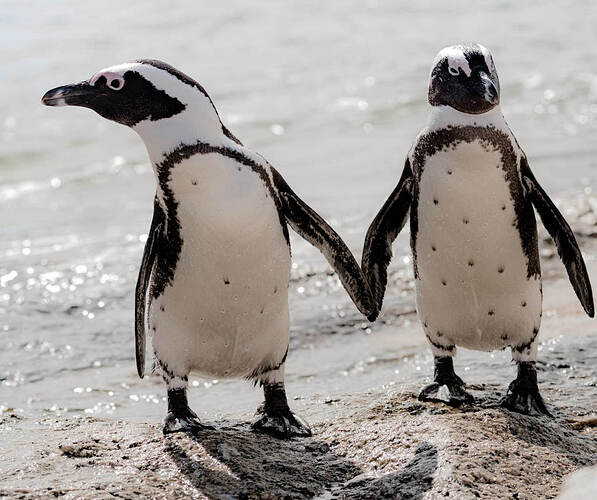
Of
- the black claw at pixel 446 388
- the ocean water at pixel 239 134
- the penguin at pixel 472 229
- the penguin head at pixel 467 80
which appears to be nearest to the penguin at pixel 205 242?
the penguin at pixel 472 229

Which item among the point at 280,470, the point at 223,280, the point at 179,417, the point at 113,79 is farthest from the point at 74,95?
the point at 280,470

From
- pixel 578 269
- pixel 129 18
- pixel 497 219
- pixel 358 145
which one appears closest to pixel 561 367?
pixel 578 269

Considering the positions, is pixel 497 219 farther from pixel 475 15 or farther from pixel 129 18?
pixel 129 18

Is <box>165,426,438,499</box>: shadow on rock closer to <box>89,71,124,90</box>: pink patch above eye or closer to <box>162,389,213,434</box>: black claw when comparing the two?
<box>162,389,213,434</box>: black claw

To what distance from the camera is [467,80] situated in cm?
343

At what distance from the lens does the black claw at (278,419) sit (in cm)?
359

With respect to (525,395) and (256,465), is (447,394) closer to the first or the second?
(525,395)

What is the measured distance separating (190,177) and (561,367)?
1.88m

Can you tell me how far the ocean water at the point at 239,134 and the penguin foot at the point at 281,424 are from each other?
803 millimetres

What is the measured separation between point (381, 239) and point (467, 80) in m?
0.74

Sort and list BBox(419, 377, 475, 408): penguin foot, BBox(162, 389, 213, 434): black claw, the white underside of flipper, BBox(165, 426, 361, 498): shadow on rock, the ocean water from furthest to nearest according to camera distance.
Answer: the ocean water < BBox(419, 377, 475, 408): penguin foot < BBox(162, 389, 213, 434): black claw < the white underside of flipper < BBox(165, 426, 361, 498): shadow on rock

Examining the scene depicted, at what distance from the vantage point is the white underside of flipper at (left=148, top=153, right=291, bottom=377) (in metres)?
3.34

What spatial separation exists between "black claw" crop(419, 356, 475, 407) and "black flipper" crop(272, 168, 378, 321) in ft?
1.03

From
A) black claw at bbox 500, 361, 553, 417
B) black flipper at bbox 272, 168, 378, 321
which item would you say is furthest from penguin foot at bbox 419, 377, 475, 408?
black flipper at bbox 272, 168, 378, 321
